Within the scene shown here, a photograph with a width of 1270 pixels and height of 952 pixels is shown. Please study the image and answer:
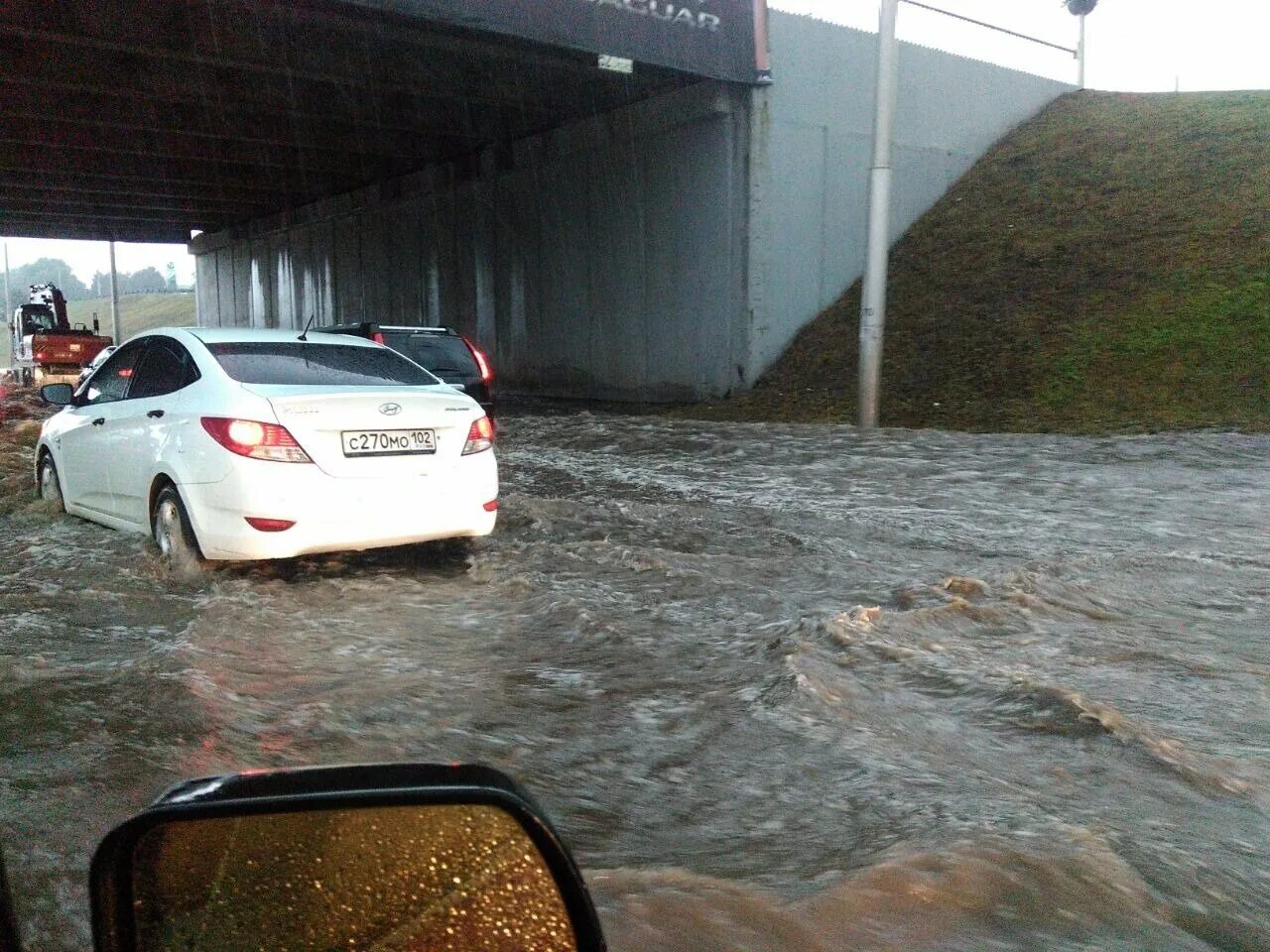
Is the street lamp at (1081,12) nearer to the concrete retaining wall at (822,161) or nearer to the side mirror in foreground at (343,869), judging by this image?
the concrete retaining wall at (822,161)

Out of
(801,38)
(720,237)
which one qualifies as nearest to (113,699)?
(720,237)

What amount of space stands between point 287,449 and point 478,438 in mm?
1171

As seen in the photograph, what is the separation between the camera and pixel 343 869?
49.5 inches

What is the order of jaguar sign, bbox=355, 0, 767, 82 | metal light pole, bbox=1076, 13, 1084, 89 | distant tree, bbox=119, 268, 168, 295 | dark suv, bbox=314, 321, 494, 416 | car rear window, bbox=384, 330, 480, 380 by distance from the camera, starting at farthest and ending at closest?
distant tree, bbox=119, 268, 168, 295
metal light pole, bbox=1076, 13, 1084, 89
jaguar sign, bbox=355, 0, 767, 82
car rear window, bbox=384, 330, 480, 380
dark suv, bbox=314, 321, 494, 416

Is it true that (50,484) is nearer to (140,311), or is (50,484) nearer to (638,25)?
(638,25)

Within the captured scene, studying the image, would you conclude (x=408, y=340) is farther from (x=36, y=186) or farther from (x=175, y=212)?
(x=175, y=212)

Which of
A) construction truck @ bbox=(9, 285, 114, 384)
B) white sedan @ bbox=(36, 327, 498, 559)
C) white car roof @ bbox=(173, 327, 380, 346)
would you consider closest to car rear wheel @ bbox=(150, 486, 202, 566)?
white sedan @ bbox=(36, 327, 498, 559)

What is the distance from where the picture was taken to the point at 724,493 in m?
10.1

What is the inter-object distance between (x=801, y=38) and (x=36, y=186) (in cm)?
2323

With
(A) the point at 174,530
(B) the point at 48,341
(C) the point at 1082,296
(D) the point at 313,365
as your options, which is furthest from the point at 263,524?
(B) the point at 48,341

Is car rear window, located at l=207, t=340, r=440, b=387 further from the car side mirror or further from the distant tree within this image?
the distant tree

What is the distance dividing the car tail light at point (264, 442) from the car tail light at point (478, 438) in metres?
0.98

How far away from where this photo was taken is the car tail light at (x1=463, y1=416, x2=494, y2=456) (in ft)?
21.5

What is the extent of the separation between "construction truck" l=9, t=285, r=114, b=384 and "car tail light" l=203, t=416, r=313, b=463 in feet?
91.9
